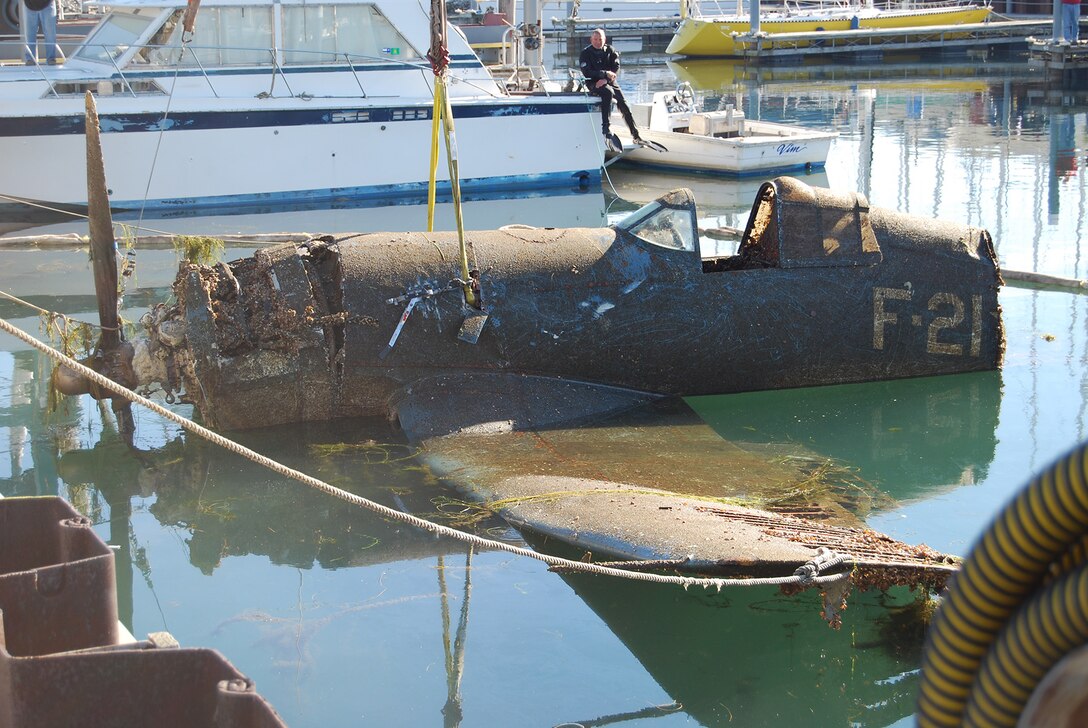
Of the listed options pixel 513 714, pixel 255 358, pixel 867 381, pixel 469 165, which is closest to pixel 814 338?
pixel 867 381

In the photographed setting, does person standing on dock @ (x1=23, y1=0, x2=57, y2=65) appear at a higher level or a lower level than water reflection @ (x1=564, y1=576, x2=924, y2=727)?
higher

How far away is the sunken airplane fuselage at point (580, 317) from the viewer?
342 inches

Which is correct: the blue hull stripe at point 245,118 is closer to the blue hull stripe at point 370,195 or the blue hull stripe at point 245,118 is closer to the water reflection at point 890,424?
the blue hull stripe at point 370,195

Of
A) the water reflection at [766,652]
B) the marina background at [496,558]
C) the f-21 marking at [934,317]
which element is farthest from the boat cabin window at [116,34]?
the water reflection at [766,652]

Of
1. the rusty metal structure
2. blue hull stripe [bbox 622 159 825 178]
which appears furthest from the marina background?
blue hull stripe [bbox 622 159 825 178]

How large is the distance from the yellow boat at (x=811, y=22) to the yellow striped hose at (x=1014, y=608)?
45.4m

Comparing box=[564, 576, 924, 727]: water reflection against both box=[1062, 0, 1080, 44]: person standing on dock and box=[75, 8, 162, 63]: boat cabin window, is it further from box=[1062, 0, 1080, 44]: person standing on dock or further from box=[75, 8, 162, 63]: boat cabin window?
box=[1062, 0, 1080, 44]: person standing on dock

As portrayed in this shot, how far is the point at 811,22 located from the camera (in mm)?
46031

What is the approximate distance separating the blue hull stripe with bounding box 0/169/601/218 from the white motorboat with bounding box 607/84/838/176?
162 centimetres

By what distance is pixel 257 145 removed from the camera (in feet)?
58.3

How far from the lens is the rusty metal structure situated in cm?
413

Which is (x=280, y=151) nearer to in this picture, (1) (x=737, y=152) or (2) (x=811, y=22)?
(1) (x=737, y=152)

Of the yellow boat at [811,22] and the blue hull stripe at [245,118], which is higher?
the yellow boat at [811,22]

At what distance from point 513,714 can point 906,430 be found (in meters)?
5.21
